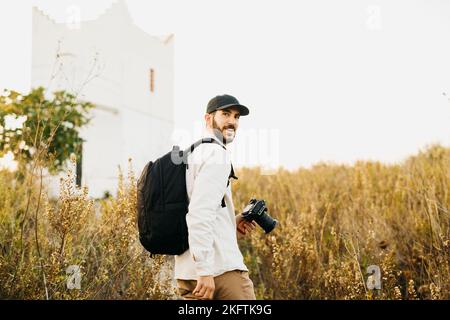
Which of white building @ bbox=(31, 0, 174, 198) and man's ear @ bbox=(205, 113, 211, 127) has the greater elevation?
white building @ bbox=(31, 0, 174, 198)

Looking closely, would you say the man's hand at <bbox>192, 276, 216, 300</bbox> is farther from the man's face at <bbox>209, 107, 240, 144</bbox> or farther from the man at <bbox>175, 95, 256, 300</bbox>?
the man's face at <bbox>209, 107, 240, 144</bbox>

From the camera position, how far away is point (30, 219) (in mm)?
4102

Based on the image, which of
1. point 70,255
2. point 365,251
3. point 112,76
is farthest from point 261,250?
point 112,76

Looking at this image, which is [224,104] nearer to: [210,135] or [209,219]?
[210,135]

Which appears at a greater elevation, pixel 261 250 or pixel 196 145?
pixel 196 145

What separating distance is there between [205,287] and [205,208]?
1.01 feet

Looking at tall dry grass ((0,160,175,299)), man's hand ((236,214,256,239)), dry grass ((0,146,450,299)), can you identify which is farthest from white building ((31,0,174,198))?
man's hand ((236,214,256,239))

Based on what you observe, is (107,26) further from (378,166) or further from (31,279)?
(31,279)

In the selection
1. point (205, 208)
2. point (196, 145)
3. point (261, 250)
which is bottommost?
point (261, 250)

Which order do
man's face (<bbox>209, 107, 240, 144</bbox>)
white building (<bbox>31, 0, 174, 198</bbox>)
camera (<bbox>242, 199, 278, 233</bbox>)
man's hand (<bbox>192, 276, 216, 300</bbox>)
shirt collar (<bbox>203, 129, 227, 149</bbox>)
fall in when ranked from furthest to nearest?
white building (<bbox>31, 0, 174, 198</bbox>) → camera (<bbox>242, 199, 278, 233</bbox>) → man's face (<bbox>209, 107, 240, 144</bbox>) → shirt collar (<bbox>203, 129, 227, 149</bbox>) → man's hand (<bbox>192, 276, 216, 300</bbox>)

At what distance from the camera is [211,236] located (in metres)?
1.93

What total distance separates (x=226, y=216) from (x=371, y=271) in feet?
6.86

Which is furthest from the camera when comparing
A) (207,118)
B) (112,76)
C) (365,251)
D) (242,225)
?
(112,76)

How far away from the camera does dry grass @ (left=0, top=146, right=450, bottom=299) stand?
3.01 metres
